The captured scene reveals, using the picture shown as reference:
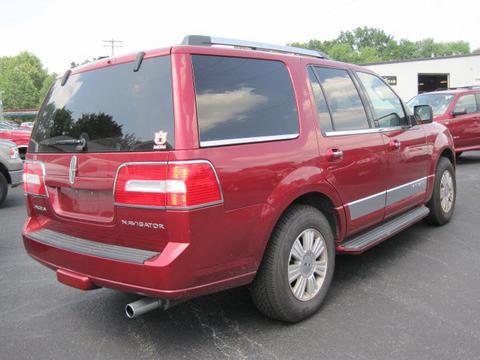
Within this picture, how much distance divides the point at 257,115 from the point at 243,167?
436 millimetres

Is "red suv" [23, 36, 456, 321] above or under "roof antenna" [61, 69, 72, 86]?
under

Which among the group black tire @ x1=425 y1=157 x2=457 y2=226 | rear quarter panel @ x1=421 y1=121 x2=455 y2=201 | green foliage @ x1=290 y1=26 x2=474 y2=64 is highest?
green foliage @ x1=290 y1=26 x2=474 y2=64

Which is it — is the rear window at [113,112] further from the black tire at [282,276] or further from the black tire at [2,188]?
the black tire at [2,188]

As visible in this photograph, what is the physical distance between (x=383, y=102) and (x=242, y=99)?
2.17 metres

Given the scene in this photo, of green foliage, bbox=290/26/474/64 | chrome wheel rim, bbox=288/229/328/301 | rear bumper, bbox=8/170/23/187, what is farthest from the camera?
green foliage, bbox=290/26/474/64

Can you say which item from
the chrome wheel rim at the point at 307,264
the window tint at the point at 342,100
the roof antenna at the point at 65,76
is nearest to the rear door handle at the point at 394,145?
the window tint at the point at 342,100

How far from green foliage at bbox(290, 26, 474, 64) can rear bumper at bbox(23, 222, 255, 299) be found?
384 feet

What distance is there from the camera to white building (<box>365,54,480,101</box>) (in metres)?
34.3

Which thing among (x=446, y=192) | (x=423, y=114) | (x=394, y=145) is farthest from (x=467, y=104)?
(x=394, y=145)

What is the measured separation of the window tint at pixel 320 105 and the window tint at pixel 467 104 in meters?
8.92

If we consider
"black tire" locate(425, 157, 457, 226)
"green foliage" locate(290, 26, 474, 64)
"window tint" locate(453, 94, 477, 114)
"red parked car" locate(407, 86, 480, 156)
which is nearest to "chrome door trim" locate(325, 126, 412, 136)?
"black tire" locate(425, 157, 457, 226)

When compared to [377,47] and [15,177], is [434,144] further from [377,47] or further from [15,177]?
[377,47]

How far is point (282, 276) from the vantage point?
319cm

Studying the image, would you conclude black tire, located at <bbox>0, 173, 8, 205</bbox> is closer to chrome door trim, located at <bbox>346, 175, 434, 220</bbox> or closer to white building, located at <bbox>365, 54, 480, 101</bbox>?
chrome door trim, located at <bbox>346, 175, 434, 220</bbox>
